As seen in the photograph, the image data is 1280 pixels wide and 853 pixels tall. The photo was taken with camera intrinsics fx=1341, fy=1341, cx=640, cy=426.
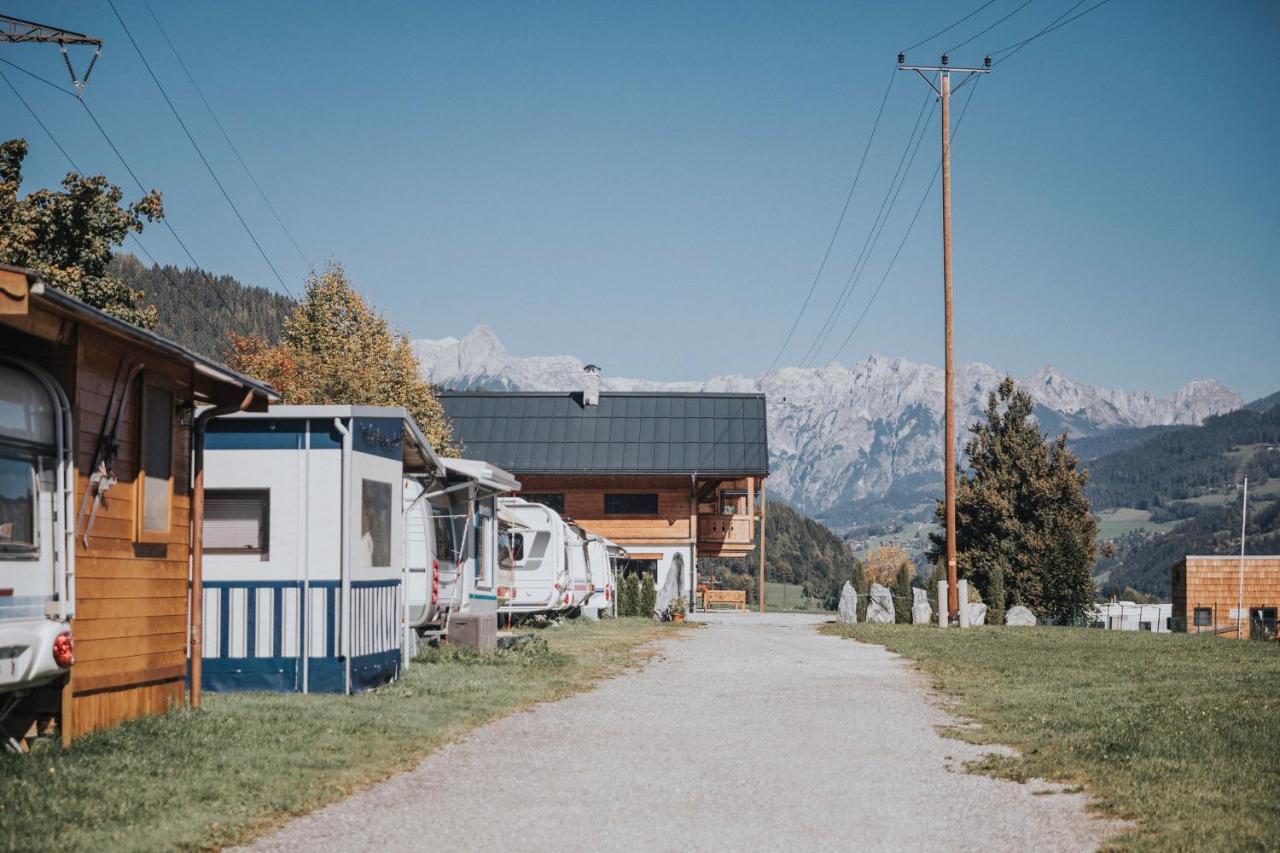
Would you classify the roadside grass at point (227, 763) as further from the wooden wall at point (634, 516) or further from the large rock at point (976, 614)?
the wooden wall at point (634, 516)

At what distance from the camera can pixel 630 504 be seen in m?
51.2

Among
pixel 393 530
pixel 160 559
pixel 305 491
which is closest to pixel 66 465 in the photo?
pixel 160 559

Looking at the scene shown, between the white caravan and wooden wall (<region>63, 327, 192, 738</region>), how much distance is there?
1.20 ft

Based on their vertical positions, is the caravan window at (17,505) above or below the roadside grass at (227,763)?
above

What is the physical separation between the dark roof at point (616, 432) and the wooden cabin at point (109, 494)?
38550 millimetres

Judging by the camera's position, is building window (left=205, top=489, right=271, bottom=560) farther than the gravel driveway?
Yes

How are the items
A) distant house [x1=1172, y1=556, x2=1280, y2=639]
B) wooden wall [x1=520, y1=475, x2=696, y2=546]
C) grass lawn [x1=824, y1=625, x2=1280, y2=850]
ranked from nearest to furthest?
grass lawn [x1=824, y1=625, x2=1280, y2=850] → wooden wall [x1=520, y1=475, x2=696, y2=546] → distant house [x1=1172, y1=556, x2=1280, y2=639]

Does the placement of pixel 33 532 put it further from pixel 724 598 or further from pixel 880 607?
pixel 724 598

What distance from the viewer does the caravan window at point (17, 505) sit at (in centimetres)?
832

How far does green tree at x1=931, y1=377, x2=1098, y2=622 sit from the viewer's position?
53.2m

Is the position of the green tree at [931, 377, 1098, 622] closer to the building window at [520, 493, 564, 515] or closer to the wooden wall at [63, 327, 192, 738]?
the building window at [520, 493, 564, 515]

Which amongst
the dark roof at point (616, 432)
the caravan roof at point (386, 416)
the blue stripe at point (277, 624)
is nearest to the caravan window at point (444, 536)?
the caravan roof at point (386, 416)

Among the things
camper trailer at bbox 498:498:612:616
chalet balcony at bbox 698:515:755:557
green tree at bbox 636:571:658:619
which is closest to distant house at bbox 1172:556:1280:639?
chalet balcony at bbox 698:515:755:557

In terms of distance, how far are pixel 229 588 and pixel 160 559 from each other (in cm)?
296
